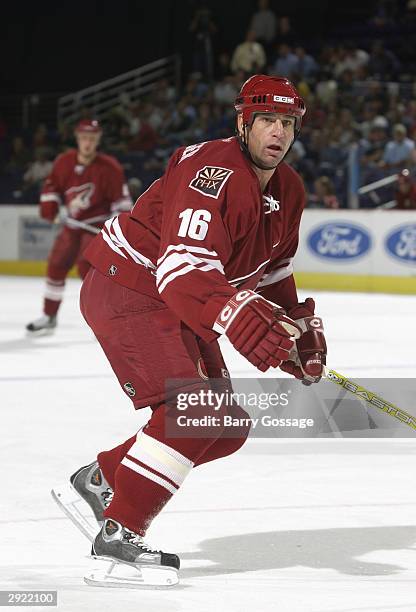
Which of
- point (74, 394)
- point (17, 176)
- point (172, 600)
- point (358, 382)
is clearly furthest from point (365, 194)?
point (172, 600)

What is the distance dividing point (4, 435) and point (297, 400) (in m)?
1.73

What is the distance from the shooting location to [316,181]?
12273 millimetres

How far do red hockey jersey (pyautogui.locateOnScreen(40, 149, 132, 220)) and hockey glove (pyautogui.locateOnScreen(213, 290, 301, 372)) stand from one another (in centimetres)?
602


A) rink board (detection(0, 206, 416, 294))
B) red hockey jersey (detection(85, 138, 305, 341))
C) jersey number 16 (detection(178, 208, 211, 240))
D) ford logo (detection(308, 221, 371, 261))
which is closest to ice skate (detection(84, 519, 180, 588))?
red hockey jersey (detection(85, 138, 305, 341))

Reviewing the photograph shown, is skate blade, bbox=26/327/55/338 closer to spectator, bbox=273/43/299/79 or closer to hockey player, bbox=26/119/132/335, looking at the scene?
hockey player, bbox=26/119/132/335

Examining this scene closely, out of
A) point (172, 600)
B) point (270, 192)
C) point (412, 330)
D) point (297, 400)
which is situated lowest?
point (412, 330)

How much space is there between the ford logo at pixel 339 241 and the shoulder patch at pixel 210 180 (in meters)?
8.94

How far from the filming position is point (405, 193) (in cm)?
1170

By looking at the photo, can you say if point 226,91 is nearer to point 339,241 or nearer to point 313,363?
point 339,241

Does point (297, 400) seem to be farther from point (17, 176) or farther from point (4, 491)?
point (17, 176)

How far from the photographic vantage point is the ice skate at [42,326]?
8.26 meters

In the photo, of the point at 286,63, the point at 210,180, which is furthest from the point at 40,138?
the point at 210,180

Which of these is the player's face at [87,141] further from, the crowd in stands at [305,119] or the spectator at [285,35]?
the spectator at [285,35]

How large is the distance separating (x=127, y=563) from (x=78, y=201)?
6.08m
